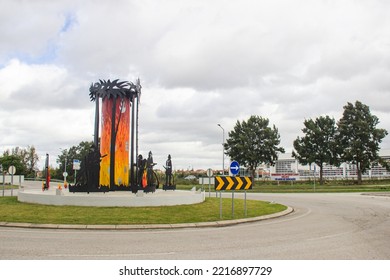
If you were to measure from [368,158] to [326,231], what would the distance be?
54449 mm

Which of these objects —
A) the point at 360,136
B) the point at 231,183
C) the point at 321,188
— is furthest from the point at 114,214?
the point at 360,136

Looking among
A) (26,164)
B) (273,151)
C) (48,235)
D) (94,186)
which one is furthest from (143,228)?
(26,164)

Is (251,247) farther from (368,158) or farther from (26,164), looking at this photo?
(26,164)

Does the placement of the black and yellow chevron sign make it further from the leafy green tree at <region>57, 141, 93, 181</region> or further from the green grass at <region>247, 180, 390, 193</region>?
the leafy green tree at <region>57, 141, 93, 181</region>

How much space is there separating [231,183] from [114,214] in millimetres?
4910

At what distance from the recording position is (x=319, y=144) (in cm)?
6150

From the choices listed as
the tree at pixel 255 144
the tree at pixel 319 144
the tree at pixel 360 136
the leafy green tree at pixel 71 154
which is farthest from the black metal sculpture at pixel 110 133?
the leafy green tree at pixel 71 154

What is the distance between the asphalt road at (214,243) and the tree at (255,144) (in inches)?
1878

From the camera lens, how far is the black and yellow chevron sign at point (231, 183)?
49.7 feet

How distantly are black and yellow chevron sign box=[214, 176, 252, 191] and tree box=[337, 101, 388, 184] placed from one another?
49388 millimetres

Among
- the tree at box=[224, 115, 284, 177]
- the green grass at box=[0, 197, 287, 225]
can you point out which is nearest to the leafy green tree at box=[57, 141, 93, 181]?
the tree at box=[224, 115, 284, 177]

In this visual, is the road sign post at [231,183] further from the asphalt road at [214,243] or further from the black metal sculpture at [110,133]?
the black metal sculpture at [110,133]

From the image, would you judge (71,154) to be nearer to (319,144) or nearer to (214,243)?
(319,144)

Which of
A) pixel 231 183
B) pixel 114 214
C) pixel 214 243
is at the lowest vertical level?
pixel 214 243
